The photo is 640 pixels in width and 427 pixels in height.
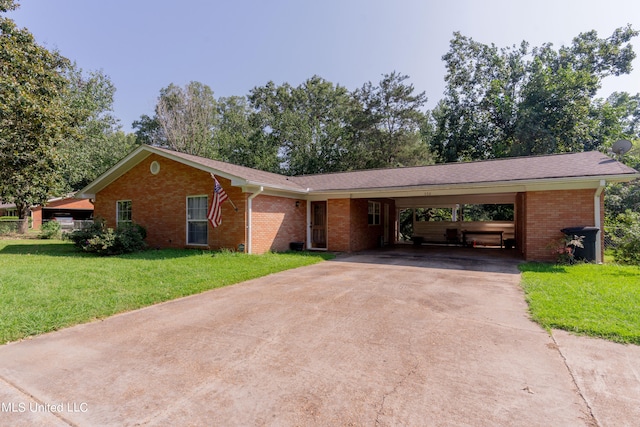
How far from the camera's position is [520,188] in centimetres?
1022

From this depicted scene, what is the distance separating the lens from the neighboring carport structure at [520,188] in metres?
9.35

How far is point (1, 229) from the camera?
71.9ft

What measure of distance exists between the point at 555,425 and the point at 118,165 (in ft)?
50.7

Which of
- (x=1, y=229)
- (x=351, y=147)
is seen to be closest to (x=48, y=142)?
(x=1, y=229)

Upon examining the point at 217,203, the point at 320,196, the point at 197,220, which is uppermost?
the point at 320,196

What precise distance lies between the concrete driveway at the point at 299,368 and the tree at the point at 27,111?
10593 mm

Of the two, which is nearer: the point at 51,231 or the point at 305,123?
the point at 51,231

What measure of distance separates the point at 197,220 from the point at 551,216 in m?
12.0

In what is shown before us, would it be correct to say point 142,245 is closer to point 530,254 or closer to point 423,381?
point 423,381

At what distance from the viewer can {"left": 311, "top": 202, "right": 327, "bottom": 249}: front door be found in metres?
14.0

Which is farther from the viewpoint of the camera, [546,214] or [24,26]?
[24,26]

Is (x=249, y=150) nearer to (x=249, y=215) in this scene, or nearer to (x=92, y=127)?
(x=92, y=127)

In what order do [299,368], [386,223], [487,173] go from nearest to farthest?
[299,368] → [487,173] → [386,223]

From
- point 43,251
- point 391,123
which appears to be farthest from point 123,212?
point 391,123
